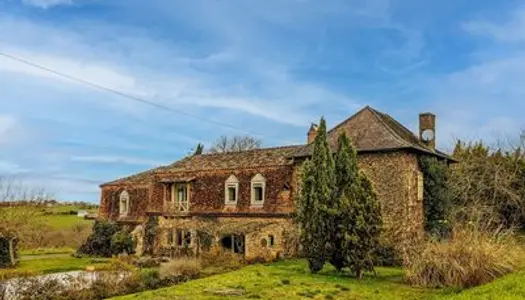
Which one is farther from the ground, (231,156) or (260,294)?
(231,156)

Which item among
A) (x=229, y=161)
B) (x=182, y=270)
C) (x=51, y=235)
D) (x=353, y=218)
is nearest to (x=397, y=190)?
(x=353, y=218)

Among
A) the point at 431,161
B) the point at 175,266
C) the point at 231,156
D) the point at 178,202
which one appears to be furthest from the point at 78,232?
the point at 431,161

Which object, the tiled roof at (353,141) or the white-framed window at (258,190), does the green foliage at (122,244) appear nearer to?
the tiled roof at (353,141)

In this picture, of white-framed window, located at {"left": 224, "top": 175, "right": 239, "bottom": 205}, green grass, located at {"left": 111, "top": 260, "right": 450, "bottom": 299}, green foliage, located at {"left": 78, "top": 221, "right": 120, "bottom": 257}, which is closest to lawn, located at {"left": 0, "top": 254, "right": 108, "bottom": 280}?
A: green foliage, located at {"left": 78, "top": 221, "right": 120, "bottom": 257}

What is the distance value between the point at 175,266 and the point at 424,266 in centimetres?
1126

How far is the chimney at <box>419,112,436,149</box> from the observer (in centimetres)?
2920

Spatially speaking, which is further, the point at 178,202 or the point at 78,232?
the point at 78,232

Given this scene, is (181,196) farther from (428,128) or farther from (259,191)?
(428,128)

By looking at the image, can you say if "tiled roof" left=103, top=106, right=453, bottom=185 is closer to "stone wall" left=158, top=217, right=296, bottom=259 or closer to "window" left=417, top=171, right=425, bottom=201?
"window" left=417, top=171, right=425, bottom=201

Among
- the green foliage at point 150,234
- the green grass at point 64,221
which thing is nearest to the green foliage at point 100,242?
the green foliage at point 150,234

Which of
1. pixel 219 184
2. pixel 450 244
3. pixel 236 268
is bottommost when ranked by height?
pixel 236 268

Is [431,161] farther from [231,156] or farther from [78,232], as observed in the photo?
[78,232]

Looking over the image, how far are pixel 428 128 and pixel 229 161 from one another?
12752 millimetres

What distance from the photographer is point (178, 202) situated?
3466 centimetres
